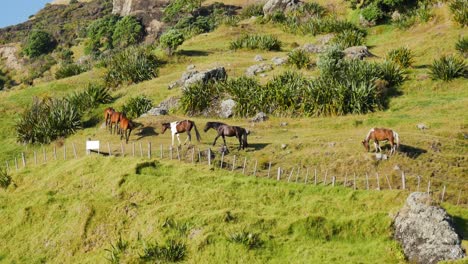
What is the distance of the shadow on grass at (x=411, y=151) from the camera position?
26.9 meters

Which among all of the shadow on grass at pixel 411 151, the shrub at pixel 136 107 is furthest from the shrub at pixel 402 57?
the shrub at pixel 136 107

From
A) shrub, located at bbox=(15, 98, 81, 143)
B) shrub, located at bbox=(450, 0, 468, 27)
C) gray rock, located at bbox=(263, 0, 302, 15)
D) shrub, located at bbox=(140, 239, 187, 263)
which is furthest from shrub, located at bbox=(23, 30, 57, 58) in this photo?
shrub, located at bbox=(140, 239, 187, 263)

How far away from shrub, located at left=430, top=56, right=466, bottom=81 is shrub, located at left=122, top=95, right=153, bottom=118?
23.0 meters

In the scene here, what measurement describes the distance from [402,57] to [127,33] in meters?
64.6

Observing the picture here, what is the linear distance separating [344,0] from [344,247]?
5863 cm

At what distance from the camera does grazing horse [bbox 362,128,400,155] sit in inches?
1052

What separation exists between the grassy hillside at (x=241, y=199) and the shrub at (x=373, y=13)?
27.7 metres

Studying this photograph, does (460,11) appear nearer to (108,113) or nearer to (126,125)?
(108,113)

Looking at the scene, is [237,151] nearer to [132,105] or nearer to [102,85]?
[132,105]

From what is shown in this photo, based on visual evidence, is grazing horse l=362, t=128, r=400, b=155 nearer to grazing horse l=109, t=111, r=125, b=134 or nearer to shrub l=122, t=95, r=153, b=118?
grazing horse l=109, t=111, r=125, b=134

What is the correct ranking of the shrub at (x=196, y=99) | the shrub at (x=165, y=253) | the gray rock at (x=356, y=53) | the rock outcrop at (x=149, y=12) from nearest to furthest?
the shrub at (x=165, y=253), the shrub at (x=196, y=99), the gray rock at (x=356, y=53), the rock outcrop at (x=149, y=12)

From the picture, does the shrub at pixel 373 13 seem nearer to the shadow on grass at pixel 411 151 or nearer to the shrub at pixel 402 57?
the shrub at pixel 402 57

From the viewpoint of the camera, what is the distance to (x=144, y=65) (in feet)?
173

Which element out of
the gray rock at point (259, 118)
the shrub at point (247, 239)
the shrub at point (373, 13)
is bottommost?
the shrub at point (247, 239)
